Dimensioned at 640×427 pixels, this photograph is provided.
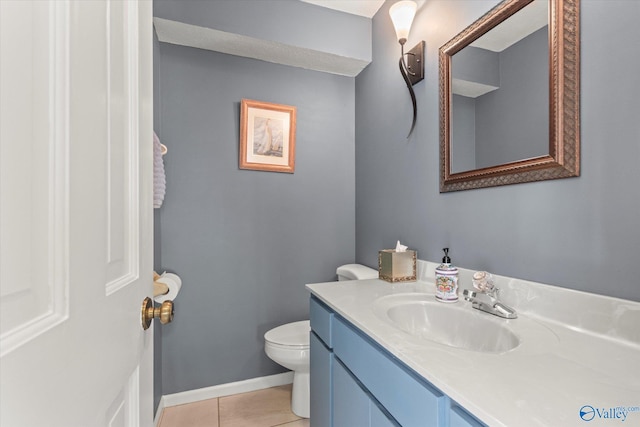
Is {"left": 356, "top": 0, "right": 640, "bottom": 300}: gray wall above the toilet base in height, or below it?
above

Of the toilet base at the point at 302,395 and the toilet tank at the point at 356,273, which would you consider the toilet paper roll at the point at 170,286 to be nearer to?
the toilet base at the point at 302,395

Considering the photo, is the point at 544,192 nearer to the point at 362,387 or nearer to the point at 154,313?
the point at 362,387

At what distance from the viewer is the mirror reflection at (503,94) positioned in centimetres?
102

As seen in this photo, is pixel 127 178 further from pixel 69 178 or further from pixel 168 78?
pixel 168 78

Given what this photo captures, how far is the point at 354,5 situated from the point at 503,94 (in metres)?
1.24

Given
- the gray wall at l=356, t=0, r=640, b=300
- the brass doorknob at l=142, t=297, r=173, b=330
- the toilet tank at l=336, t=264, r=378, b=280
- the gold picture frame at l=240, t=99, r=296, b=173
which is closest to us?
the brass doorknob at l=142, t=297, r=173, b=330

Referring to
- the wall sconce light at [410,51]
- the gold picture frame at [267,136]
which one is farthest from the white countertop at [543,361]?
the gold picture frame at [267,136]

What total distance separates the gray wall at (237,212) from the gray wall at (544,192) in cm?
50

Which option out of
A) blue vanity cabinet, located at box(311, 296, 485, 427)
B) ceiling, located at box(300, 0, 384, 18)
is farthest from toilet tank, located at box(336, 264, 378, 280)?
ceiling, located at box(300, 0, 384, 18)

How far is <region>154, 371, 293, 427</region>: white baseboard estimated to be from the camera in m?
1.85

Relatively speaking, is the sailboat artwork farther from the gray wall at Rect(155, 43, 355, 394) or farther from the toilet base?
the toilet base

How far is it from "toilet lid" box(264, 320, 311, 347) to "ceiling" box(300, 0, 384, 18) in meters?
2.07

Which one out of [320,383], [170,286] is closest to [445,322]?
[320,383]

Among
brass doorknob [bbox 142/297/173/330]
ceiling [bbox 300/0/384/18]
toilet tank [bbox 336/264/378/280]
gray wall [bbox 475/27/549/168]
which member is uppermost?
ceiling [bbox 300/0/384/18]
